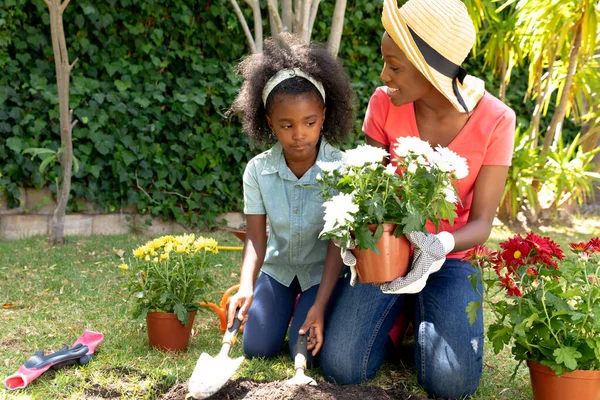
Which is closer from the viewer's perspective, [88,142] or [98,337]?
[98,337]

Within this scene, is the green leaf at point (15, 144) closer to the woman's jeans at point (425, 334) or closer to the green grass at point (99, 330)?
the green grass at point (99, 330)

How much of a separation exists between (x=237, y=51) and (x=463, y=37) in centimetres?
323

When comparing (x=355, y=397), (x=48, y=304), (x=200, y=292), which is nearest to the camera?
(x=355, y=397)

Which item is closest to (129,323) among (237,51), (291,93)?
(291,93)

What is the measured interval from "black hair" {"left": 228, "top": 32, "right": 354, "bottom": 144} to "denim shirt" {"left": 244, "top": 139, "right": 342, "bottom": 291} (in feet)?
0.40

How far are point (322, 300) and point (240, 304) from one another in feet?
0.99

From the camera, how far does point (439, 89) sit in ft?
7.02

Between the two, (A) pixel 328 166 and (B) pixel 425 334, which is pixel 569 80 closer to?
(B) pixel 425 334

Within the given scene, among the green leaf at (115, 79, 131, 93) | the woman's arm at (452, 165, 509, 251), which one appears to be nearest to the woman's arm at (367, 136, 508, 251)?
the woman's arm at (452, 165, 509, 251)

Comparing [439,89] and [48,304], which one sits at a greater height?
[439,89]

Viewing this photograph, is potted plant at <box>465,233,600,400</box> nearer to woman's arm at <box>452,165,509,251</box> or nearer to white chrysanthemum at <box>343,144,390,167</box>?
woman's arm at <box>452,165,509,251</box>

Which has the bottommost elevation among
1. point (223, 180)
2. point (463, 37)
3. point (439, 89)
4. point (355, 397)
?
point (355, 397)

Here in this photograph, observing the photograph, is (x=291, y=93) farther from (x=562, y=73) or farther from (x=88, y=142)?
(x=562, y=73)

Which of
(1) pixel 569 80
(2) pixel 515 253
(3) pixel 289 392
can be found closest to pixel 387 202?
(2) pixel 515 253
